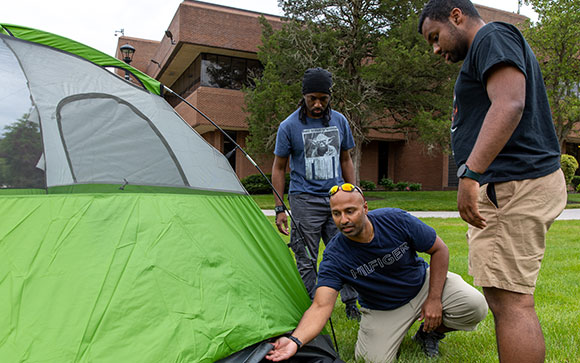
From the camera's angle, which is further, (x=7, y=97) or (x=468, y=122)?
(x=7, y=97)

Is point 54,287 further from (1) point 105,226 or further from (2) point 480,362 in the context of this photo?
(2) point 480,362

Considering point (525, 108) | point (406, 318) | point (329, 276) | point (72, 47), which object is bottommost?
point (406, 318)

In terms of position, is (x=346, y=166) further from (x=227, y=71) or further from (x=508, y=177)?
(x=227, y=71)

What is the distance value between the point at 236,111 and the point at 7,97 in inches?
632

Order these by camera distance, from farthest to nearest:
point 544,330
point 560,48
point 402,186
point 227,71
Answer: point 402,186, point 227,71, point 560,48, point 544,330

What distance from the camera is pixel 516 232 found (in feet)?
5.58

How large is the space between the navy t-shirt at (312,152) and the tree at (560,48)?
14287mm

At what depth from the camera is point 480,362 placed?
8.03ft

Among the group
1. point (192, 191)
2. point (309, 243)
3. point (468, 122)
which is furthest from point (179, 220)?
point (468, 122)

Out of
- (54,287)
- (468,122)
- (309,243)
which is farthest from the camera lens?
(309,243)

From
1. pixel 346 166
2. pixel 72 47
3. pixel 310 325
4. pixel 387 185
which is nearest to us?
pixel 310 325

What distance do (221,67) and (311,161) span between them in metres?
16.5

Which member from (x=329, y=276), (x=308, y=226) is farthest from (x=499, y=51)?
(x=308, y=226)

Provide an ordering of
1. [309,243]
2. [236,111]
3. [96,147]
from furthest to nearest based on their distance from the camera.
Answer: [236,111], [309,243], [96,147]
